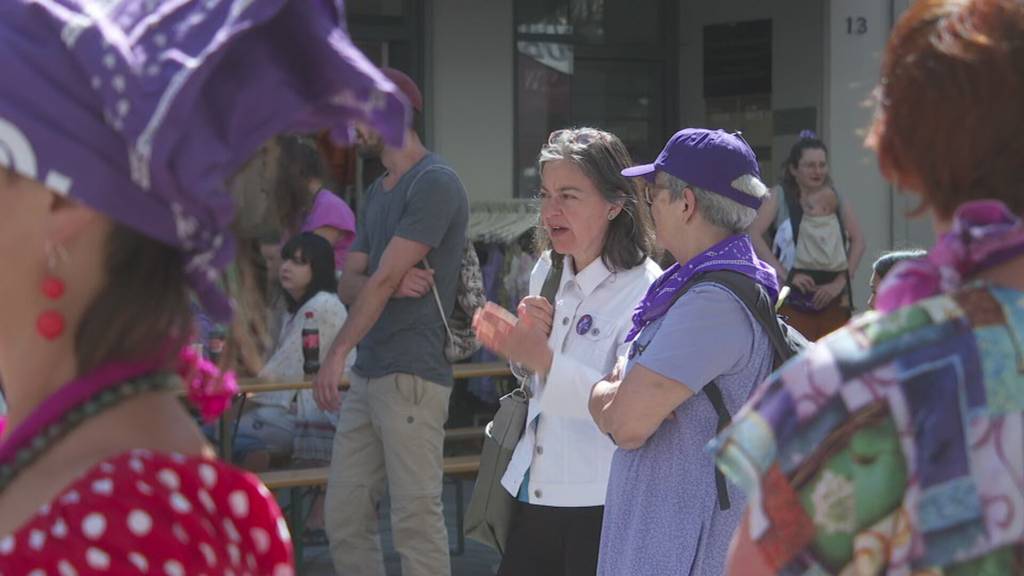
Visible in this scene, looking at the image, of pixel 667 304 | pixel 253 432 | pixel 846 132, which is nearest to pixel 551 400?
pixel 667 304

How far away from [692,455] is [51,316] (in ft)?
7.48

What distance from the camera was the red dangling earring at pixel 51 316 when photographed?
144 cm

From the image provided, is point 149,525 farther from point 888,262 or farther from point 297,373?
point 297,373

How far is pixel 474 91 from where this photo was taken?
32.0 ft

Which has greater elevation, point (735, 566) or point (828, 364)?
point (828, 364)

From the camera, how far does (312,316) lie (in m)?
6.78

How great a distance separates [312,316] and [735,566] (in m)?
5.24

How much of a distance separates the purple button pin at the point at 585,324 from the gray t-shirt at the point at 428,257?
1.31 m

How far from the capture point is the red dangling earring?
1443 millimetres

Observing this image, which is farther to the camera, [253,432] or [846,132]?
[846,132]

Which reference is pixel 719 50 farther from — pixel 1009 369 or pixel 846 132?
pixel 1009 369

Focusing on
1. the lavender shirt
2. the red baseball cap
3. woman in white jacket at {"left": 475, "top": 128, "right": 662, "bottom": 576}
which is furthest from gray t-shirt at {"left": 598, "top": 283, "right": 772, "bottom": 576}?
the lavender shirt

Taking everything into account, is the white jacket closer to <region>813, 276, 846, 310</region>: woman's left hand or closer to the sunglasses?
the sunglasses

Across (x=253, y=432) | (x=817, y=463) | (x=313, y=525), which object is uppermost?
(x=817, y=463)
